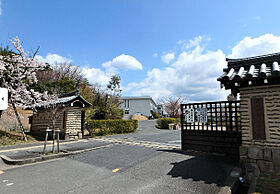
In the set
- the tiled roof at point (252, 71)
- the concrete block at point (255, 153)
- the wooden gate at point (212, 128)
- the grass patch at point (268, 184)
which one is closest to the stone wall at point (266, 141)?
the concrete block at point (255, 153)

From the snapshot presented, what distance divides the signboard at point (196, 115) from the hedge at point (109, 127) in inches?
363

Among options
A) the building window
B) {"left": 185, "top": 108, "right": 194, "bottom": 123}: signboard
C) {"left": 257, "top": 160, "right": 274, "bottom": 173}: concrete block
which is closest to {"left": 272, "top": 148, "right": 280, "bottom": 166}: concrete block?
{"left": 257, "top": 160, "right": 274, "bottom": 173}: concrete block

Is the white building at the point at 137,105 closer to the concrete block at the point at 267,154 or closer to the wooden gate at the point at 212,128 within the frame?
the wooden gate at the point at 212,128

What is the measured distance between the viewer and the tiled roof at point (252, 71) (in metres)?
4.11

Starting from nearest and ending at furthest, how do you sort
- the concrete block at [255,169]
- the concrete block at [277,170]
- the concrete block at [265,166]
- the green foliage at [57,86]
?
the concrete block at [277,170], the concrete block at [265,166], the concrete block at [255,169], the green foliage at [57,86]

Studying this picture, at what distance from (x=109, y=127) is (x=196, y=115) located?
1010 centimetres

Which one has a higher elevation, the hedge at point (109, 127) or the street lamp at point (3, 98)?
the street lamp at point (3, 98)

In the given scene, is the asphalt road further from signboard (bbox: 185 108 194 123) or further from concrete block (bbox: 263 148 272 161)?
signboard (bbox: 185 108 194 123)

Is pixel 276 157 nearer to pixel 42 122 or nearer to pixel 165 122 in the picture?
pixel 42 122

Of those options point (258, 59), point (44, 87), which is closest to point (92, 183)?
point (258, 59)

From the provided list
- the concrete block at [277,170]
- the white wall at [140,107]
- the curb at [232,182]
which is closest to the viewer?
the curb at [232,182]

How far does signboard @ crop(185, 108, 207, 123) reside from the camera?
710cm

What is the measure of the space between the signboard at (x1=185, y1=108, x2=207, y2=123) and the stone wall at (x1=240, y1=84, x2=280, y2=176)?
239 centimetres

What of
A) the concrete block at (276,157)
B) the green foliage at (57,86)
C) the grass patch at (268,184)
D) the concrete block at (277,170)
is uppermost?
the green foliage at (57,86)
